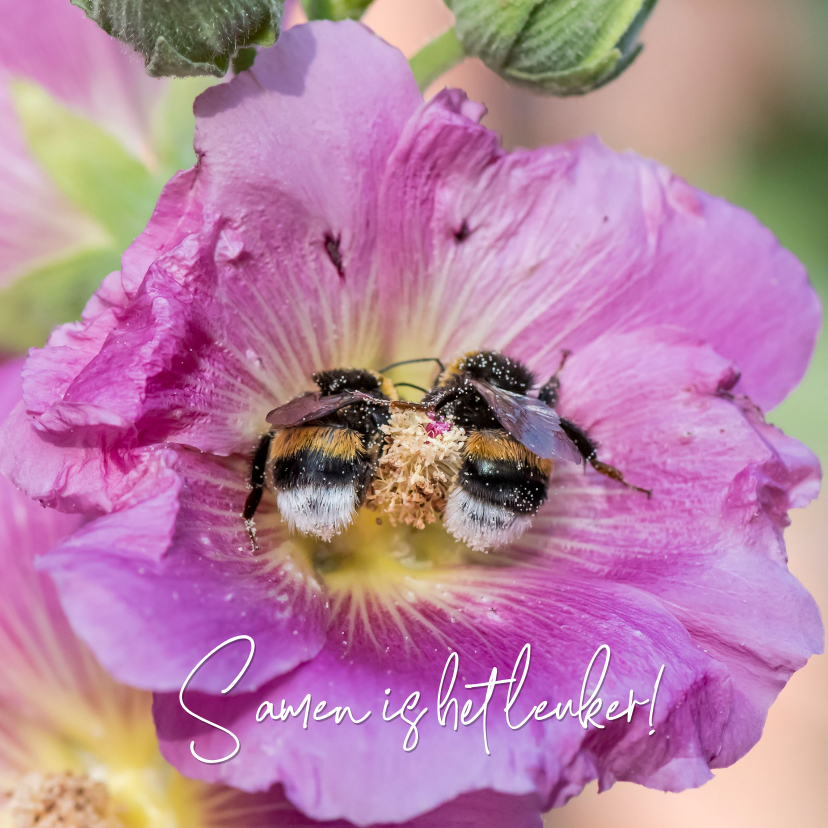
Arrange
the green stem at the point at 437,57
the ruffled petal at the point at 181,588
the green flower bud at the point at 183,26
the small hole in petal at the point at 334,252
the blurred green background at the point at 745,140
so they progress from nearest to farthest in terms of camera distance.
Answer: the ruffled petal at the point at 181,588
the green flower bud at the point at 183,26
the small hole in petal at the point at 334,252
the green stem at the point at 437,57
the blurred green background at the point at 745,140

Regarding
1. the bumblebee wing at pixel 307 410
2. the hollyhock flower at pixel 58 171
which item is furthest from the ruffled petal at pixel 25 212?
the bumblebee wing at pixel 307 410

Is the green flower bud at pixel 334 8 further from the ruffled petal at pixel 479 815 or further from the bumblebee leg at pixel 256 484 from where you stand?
the ruffled petal at pixel 479 815

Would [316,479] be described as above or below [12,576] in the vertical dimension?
above

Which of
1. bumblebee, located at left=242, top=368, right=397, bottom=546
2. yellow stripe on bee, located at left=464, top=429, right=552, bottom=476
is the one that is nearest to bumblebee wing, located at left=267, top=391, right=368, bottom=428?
bumblebee, located at left=242, top=368, right=397, bottom=546

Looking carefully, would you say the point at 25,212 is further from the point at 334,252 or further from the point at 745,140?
the point at 745,140

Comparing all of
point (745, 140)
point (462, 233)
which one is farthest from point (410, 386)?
point (745, 140)

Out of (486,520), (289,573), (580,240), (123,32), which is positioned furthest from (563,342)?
(123,32)

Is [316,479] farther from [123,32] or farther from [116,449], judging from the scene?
[123,32]
